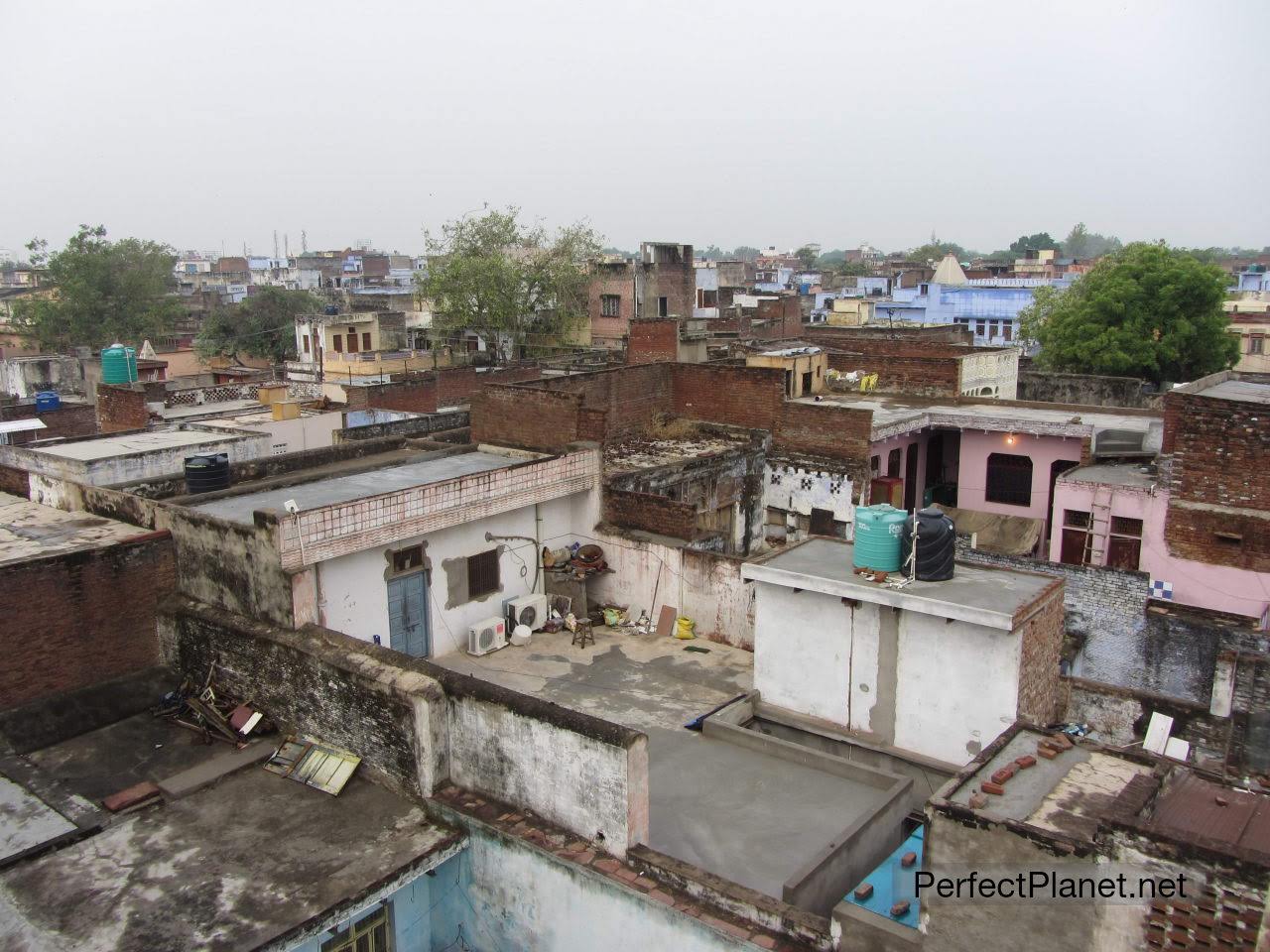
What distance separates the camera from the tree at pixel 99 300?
5328 centimetres

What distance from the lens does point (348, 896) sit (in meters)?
8.40

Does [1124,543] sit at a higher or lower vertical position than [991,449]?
lower

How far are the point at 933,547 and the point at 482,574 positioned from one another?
698cm

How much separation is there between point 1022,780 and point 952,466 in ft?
61.7

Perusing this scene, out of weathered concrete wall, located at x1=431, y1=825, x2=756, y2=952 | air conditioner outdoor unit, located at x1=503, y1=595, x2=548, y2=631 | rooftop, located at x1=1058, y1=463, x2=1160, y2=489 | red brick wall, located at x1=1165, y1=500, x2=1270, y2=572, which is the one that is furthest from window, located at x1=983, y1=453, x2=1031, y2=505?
weathered concrete wall, located at x1=431, y1=825, x2=756, y2=952

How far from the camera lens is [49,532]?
1306cm

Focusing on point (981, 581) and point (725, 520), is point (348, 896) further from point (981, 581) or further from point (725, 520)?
point (725, 520)

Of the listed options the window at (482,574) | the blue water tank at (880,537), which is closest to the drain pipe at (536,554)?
the window at (482,574)

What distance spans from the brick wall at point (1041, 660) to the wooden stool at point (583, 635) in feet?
21.5


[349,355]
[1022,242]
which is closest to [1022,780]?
[349,355]

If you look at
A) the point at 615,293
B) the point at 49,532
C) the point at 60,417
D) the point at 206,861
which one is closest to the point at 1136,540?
the point at 206,861

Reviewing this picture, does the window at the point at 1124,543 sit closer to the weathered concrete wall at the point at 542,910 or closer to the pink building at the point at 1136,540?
the pink building at the point at 1136,540

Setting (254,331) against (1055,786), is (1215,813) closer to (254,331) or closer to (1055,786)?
(1055,786)


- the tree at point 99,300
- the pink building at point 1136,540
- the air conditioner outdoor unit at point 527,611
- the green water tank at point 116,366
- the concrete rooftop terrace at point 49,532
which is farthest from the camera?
the tree at point 99,300
